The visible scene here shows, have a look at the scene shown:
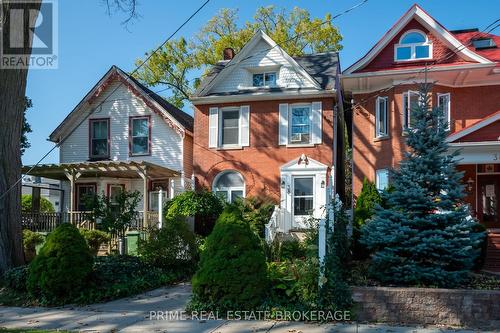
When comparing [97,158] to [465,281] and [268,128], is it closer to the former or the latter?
[268,128]

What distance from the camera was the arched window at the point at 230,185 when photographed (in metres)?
20.5

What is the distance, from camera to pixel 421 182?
404 inches

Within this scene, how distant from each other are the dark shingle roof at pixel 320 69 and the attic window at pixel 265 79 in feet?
3.19

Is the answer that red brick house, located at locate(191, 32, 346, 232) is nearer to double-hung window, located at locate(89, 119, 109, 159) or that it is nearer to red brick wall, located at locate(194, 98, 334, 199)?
red brick wall, located at locate(194, 98, 334, 199)

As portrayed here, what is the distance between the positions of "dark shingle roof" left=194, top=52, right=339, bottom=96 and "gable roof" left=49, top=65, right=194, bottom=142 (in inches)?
72.3

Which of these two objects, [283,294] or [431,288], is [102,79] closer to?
[283,294]

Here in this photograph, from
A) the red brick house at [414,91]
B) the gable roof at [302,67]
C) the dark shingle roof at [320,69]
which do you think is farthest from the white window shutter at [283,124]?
the red brick house at [414,91]

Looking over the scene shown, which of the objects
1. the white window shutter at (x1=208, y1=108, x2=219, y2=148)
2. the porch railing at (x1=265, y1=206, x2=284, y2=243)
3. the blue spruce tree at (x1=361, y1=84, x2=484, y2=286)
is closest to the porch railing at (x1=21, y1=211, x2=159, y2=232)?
the white window shutter at (x1=208, y1=108, x2=219, y2=148)

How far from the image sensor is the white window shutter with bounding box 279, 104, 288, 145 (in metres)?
20.1

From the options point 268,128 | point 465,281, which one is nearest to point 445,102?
point 268,128

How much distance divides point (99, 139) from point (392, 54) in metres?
13.5

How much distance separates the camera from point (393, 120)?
18297 mm

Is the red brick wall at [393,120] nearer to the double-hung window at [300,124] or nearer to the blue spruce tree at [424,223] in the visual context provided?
the double-hung window at [300,124]

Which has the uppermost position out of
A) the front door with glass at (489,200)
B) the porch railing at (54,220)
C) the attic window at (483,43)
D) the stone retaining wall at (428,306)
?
the attic window at (483,43)
